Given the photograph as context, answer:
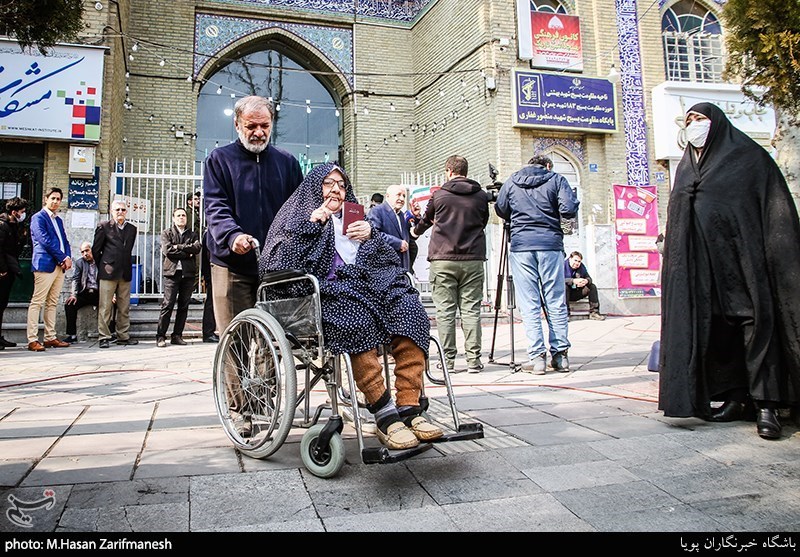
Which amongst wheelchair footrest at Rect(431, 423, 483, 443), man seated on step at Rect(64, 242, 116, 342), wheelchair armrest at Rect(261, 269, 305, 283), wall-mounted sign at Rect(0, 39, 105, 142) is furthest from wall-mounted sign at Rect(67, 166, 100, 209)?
wheelchair footrest at Rect(431, 423, 483, 443)

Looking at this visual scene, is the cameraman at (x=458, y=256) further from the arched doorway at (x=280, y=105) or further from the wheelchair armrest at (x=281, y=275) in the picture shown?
the arched doorway at (x=280, y=105)

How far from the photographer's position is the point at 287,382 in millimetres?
2264

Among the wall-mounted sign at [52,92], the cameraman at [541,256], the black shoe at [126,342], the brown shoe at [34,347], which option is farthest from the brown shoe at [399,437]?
the wall-mounted sign at [52,92]

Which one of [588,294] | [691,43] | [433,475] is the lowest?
[433,475]

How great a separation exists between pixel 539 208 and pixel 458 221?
0.74 meters

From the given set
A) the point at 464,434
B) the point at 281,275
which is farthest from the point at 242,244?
the point at 464,434

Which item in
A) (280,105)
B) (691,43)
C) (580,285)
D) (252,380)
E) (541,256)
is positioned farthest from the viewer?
(280,105)

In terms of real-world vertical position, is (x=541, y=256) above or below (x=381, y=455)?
above

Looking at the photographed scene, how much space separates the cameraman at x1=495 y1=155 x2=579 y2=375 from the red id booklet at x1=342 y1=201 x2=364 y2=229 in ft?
8.92

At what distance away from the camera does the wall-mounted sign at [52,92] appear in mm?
9359

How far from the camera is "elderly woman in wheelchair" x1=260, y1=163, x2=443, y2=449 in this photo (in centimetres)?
242

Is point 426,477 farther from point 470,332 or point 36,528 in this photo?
point 470,332

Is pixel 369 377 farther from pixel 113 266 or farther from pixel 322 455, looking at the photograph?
pixel 113 266
